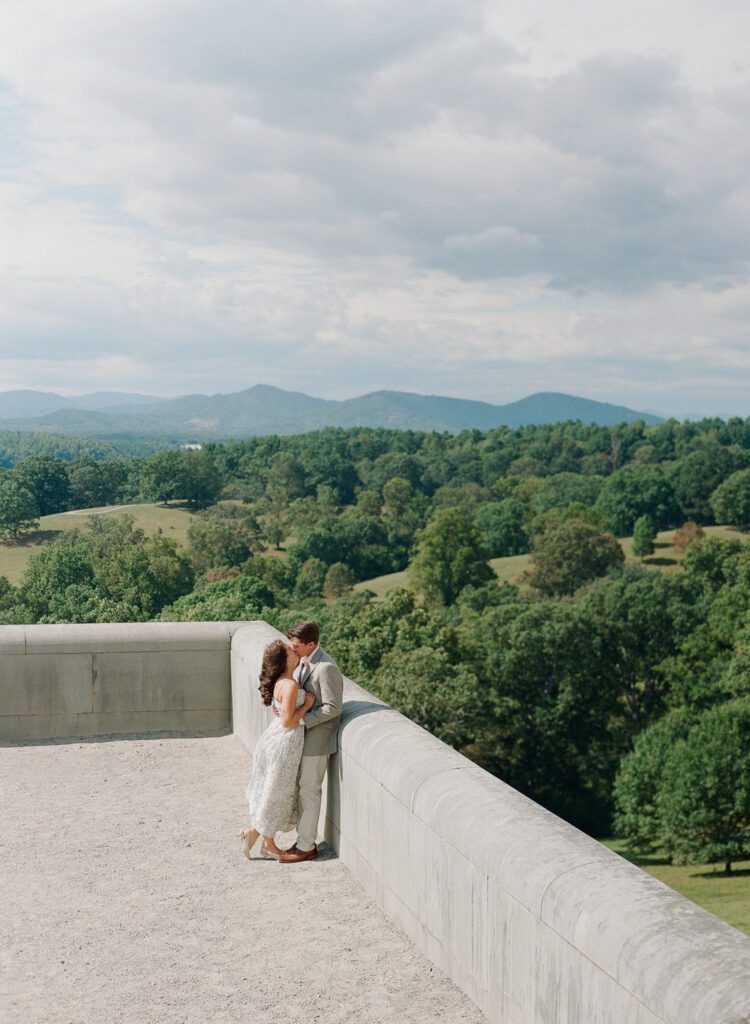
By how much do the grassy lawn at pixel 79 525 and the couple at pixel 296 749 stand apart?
91.2 meters

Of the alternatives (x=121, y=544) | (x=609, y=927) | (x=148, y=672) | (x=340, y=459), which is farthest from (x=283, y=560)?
(x=609, y=927)

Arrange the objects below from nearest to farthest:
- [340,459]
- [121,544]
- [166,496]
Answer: [121,544] < [166,496] < [340,459]

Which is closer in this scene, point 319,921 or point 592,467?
point 319,921

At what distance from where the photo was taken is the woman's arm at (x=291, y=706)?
691cm

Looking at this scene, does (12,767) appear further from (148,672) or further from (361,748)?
(361,748)

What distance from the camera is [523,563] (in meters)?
107

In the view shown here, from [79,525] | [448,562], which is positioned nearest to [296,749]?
[448,562]

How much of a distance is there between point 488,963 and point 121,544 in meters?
93.8

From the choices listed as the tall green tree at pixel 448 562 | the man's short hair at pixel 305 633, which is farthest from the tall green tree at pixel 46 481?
the man's short hair at pixel 305 633

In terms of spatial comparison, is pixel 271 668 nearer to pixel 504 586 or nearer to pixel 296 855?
pixel 296 855

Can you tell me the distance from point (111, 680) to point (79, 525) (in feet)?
350

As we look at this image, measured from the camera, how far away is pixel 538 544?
10131 centimetres

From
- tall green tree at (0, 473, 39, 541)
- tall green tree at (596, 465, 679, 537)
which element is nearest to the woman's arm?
tall green tree at (0, 473, 39, 541)

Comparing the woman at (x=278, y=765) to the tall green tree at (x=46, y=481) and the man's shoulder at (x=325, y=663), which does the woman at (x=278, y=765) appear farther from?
the tall green tree at (x=46, y=481)
